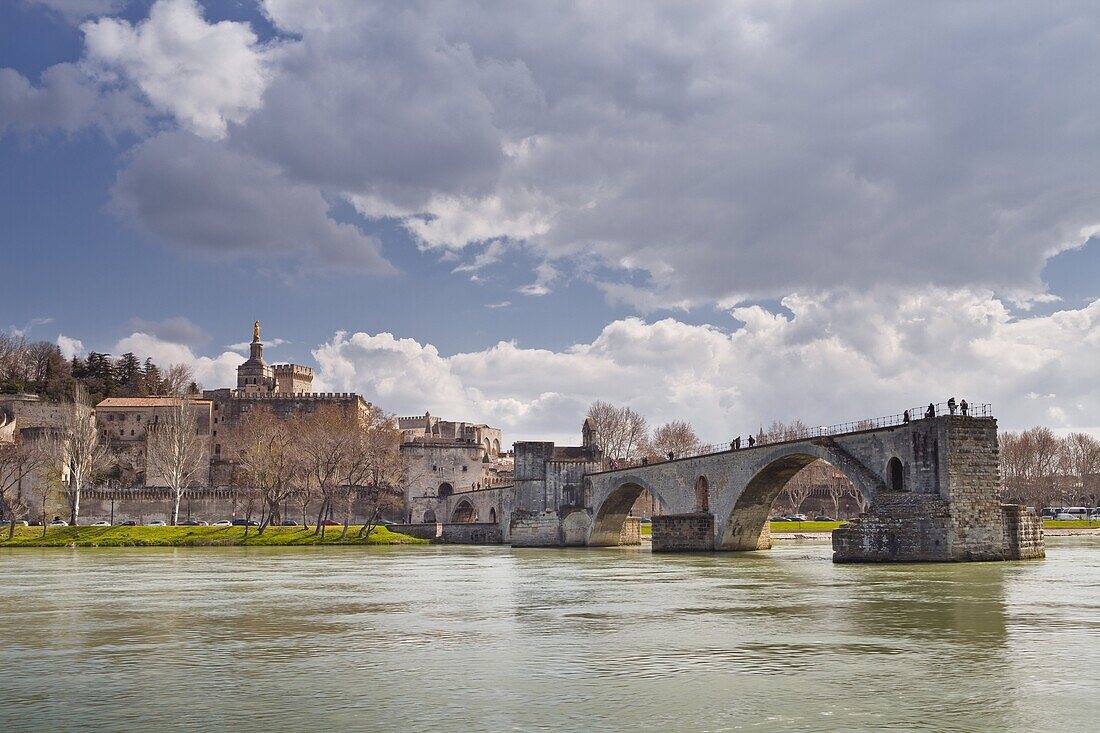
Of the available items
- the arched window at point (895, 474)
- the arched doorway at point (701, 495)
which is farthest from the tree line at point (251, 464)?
the arched window at point (895, 474)

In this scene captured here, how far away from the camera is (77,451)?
241 feet

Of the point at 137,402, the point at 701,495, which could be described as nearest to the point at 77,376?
the point at 137,402

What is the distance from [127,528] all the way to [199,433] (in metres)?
38.9

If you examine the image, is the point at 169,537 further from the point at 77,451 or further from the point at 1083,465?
the point at 1083,465

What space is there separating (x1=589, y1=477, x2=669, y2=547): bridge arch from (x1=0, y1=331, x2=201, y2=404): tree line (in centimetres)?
5797

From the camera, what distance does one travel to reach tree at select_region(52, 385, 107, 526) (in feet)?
239

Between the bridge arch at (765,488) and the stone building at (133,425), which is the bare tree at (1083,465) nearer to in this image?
the bridge arch at (765,488)

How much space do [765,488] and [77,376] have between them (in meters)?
95.4

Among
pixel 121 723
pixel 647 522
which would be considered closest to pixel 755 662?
pixel 121 723

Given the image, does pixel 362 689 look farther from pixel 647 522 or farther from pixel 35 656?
pixel 647 522

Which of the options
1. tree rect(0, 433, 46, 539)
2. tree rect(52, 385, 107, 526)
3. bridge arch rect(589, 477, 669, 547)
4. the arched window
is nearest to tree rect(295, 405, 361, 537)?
tree rect(52, 385, 107, 526)

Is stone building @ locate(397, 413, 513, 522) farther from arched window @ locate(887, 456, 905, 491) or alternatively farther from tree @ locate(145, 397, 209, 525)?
arched window @ locate(887, 456, 905, 491)

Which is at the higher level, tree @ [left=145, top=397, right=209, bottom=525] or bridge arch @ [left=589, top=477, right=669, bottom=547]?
tree @ [left=145, top=397, right=209, bottom=525]

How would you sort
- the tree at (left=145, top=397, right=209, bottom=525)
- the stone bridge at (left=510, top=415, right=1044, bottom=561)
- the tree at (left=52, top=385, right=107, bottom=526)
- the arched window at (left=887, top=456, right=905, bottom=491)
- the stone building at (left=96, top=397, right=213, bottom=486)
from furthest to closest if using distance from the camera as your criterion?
the stone building at (left=96, top=397, right=213, bottom=486) → the tree at (left=145, top=397, right=209, bottom=525) → the tree at (left=52, top=385, right=107, bottom=526) → the arched window at (left=887, top=456, right=905, bottom=491) → the stone bridge at (left=510, top=415, right=1044, bottom=561)
